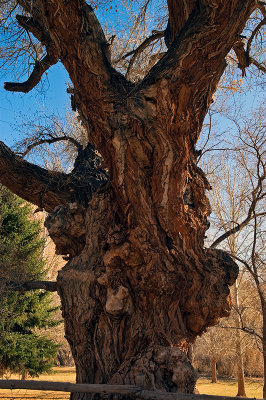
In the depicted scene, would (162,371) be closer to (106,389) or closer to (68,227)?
(106,389)

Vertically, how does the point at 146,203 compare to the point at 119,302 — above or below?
above

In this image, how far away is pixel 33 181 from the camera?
211 inches

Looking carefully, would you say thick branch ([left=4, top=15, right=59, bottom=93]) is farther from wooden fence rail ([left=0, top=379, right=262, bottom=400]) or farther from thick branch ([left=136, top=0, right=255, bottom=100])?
wooden fence rail ([left=0, top=379, right=262, bottom=400])

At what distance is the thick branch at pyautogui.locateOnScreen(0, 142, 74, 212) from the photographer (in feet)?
17.0

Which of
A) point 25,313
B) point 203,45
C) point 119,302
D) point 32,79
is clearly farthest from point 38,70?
point 25,313

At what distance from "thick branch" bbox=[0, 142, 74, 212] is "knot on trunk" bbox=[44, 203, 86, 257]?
45 cm

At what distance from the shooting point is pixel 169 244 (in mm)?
4125

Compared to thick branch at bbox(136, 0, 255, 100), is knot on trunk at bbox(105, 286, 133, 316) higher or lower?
lower

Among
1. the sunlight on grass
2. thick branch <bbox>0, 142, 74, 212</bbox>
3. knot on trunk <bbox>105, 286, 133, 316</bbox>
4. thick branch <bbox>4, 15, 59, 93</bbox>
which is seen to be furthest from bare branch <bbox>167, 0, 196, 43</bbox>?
the sunlight on grass

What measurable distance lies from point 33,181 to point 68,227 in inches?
38.6

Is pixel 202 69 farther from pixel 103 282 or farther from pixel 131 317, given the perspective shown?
pixel 131 317

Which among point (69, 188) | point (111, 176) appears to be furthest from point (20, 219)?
point (111, 176)

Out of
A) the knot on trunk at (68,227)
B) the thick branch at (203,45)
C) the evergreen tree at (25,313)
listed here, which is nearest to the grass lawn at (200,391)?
the evergreen tree at (25,313)

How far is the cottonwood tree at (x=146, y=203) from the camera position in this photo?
3904 millimetres
